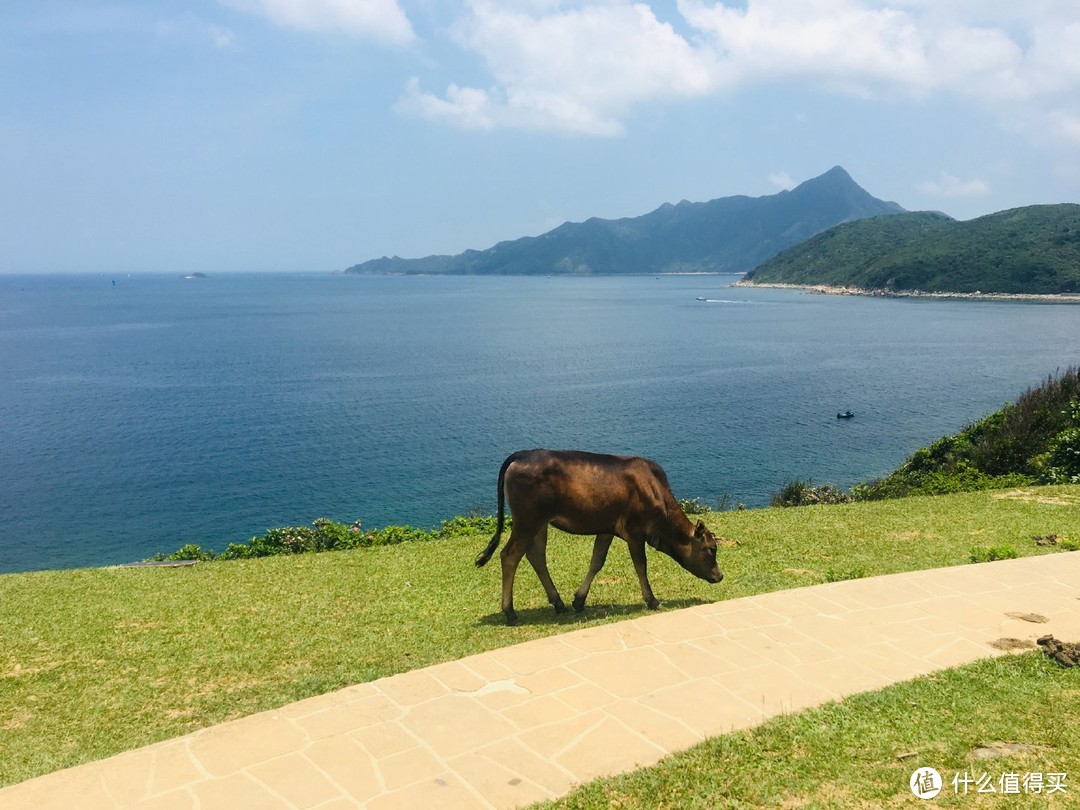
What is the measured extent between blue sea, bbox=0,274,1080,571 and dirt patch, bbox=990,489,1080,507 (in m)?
16.8

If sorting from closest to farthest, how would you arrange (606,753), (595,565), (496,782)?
(496,782) → (606,753) → (595,565)

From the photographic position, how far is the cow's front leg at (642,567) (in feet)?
33.9

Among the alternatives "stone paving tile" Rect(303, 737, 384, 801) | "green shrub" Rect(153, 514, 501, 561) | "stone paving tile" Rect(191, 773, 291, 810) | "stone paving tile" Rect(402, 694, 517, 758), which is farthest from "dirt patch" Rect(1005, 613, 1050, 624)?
"green shrub" Rect(153, 514, 501, 561)

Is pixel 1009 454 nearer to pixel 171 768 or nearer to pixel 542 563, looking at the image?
pixel 542 563

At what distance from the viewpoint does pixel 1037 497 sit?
1788 cm

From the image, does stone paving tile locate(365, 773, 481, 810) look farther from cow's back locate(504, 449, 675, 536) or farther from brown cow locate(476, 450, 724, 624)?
cow's back locate(504, 449, 675, 536)

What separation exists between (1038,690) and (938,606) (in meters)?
2.53

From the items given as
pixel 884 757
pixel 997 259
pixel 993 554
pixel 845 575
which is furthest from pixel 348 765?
pixel 997 259

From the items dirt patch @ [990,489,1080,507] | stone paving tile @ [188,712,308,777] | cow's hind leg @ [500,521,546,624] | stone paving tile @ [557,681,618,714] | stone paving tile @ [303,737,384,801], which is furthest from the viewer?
dirt patch @ [990,489,1080,507]

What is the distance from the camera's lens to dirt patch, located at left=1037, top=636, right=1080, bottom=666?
8.02 meters

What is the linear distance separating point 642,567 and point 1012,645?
436 centimetres

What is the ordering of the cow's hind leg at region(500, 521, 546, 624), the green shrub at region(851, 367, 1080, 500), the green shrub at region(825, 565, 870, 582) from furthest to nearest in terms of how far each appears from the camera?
the green shrub at region(851, 367, 1080, 500) → the green shrub at region(825, 565, 870, 582) → the cow's hind leg at region(500, 521, 546, 624)

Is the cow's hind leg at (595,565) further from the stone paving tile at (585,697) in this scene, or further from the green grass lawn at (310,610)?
the stone paving tile at (585,697)

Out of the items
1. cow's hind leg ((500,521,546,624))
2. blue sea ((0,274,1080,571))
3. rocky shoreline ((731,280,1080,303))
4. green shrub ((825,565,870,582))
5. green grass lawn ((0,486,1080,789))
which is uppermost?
rocky shoreline ((731,280,1080,303))
